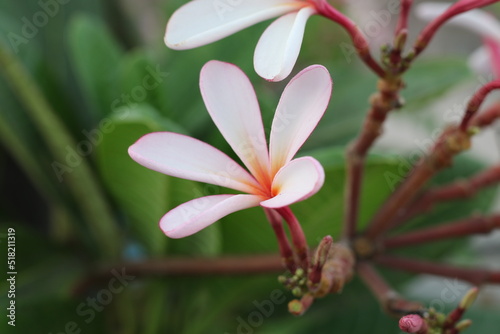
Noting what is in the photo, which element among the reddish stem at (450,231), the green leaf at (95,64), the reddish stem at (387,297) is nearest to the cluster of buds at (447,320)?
the reddish stem at (387,297)

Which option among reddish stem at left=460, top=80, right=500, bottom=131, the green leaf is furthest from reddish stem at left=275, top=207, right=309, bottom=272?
the green leaf

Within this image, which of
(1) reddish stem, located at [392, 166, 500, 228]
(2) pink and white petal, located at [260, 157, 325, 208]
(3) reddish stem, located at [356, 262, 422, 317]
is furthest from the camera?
(1) reddish stem, located at [392, 166, 500, 228]

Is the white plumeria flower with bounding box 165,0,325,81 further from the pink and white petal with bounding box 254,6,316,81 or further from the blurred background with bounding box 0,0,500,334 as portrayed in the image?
the blurred background with bounding box 0,0,500,334

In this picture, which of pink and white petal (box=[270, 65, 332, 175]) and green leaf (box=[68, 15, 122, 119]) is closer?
pink and white petal (box=[270, 65, 332, 175])

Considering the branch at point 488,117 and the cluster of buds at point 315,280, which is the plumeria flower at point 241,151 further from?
the branch at point 488,117

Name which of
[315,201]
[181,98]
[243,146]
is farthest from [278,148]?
[181,98]

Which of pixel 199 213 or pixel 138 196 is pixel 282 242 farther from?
pixel 138 196
